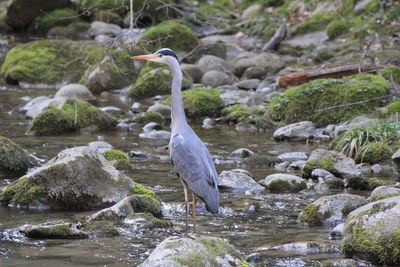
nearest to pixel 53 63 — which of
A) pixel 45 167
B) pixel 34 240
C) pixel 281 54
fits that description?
pixel 281 54

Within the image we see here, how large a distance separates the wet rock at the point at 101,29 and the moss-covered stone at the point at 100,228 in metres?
19.9

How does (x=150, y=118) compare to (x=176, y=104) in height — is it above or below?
below

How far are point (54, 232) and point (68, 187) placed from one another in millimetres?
1325

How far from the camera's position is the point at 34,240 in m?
→ 6.19

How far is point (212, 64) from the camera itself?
18.5 metres

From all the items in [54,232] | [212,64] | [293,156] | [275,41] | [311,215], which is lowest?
[293,156]

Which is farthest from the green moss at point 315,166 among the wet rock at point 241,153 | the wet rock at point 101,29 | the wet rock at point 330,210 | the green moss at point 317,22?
the wet rock at point 101,29

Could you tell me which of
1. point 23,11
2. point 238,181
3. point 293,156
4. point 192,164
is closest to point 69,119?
point 293,156

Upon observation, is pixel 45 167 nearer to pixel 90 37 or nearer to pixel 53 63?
pixel 53 63

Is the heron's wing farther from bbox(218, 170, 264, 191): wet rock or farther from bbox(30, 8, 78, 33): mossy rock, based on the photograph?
bbox(30, 8, 78, 33): mossy rock

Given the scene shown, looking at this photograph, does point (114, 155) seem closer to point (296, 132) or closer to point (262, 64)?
point (296, 132)

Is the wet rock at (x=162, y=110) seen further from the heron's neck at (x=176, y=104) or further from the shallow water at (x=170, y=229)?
the heron's neck at (x=176, y=104)

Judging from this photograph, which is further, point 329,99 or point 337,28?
point 337,28

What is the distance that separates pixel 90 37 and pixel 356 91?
1539cm
